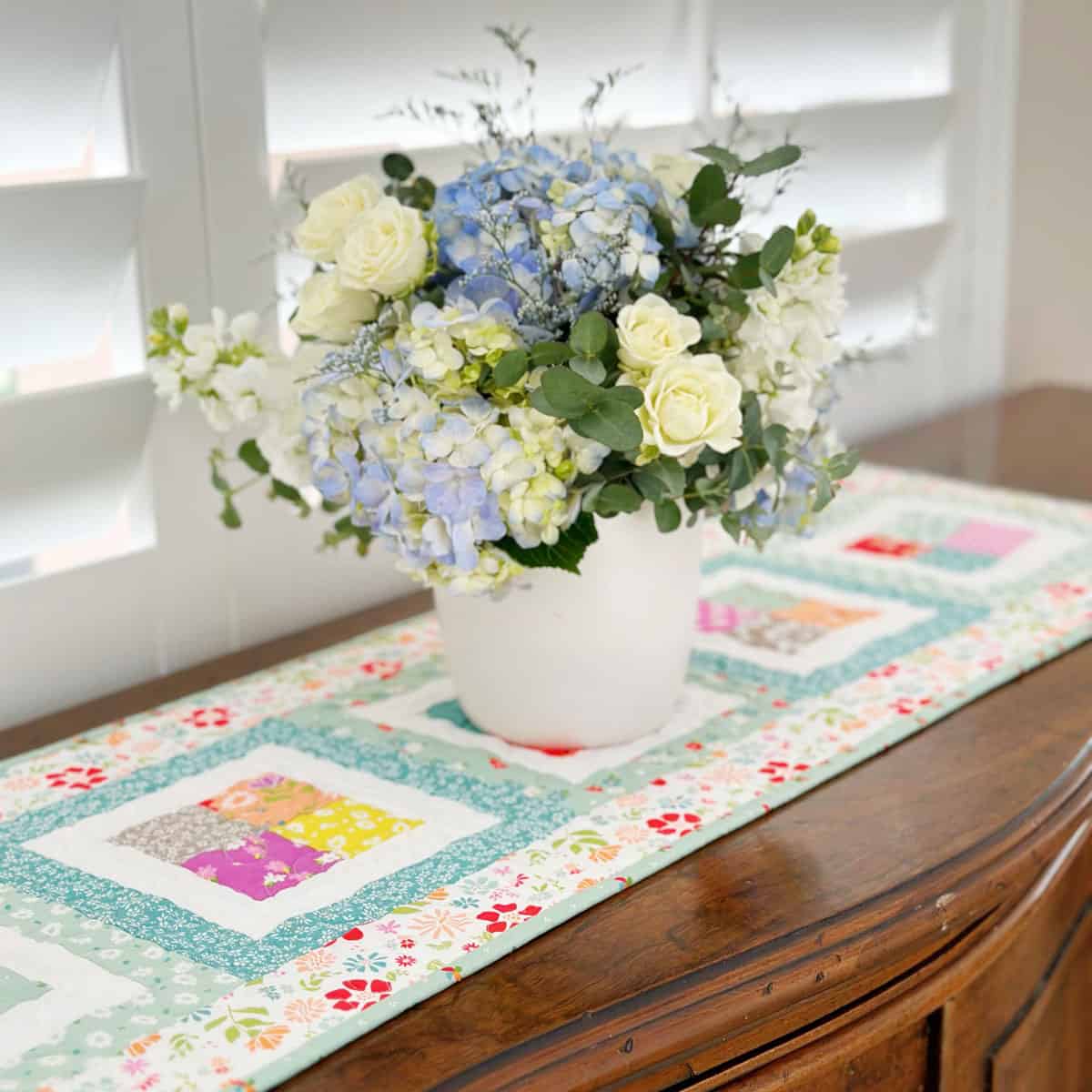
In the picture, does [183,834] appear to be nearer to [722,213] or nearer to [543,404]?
[543,404]

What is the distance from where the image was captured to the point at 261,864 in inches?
37.7

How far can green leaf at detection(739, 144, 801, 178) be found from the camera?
0.98 m

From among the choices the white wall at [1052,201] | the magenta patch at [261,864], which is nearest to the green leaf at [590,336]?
the magenta patch at [261,864]

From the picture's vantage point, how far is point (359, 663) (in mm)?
1285

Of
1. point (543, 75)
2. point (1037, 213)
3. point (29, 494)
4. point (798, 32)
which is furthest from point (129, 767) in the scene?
point (1037, 213)

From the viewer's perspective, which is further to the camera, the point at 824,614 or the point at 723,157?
the point at 824,614

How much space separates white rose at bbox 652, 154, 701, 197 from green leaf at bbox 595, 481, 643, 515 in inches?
8.1

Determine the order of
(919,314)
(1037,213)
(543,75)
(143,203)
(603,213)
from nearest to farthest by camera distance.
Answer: (603,213) → (143,203) → (543,75) → (919,314) → (1037,213)

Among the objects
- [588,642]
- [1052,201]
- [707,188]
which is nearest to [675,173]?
[707,188]

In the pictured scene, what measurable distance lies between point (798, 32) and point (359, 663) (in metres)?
0.96

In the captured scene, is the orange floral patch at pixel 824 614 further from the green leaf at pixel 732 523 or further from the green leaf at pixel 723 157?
the green leaf at pixel 723 157

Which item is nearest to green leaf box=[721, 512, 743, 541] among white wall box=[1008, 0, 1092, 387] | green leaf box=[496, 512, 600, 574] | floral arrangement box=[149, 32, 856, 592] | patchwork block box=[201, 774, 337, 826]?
floral arrangement box=[149, 32, 856, 592]

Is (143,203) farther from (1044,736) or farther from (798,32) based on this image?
(798,32)

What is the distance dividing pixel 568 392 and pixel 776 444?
16 cm
